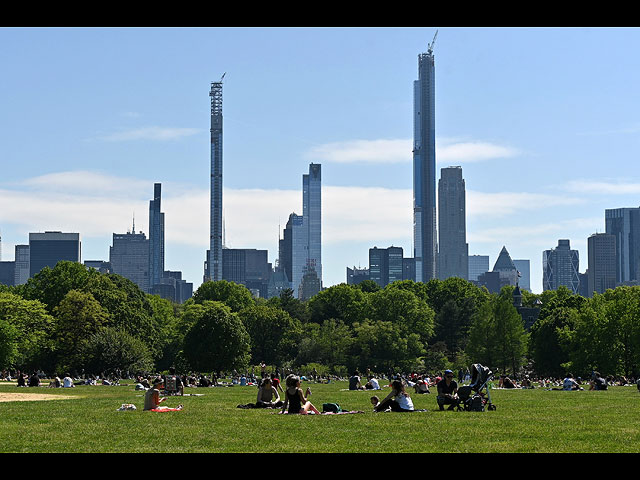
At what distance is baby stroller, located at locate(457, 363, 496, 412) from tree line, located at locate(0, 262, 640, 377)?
1915 inches

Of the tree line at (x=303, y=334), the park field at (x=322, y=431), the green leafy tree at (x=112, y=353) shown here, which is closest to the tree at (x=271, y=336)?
the tree line at (x=303, y=334)

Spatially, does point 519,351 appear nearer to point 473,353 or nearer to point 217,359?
point 473,353

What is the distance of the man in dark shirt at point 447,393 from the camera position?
25.8m

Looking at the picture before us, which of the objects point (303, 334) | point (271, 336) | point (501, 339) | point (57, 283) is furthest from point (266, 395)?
point (303, 334)

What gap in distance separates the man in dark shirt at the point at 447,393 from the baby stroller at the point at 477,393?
0.21m

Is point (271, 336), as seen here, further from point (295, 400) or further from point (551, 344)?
point (295, 400)

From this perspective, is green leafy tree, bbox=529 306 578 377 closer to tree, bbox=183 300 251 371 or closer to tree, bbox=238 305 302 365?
tree, bbox=183 300 251 371

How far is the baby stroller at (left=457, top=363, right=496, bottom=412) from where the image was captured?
25.5 meters

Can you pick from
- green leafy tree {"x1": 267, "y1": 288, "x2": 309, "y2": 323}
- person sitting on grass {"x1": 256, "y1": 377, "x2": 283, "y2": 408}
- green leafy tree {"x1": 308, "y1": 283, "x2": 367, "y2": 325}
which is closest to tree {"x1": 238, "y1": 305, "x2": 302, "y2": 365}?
green leafy tree {"x1": 308, "y1": 283, "x2": 367, "y2": 325}

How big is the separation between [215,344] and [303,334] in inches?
1244

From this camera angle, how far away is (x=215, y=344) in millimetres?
82812

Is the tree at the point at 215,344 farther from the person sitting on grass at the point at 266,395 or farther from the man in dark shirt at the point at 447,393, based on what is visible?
the man in dark shirt at the point at 447,393
